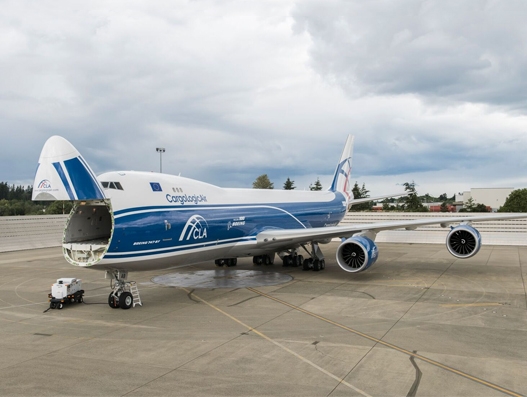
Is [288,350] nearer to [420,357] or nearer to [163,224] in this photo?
[420,357]

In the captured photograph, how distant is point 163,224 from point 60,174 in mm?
3393

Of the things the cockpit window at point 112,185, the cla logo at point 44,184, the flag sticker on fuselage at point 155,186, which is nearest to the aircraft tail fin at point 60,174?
the cla logo at point 44,184

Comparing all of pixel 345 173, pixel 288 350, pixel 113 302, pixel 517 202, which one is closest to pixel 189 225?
pixel 113 302

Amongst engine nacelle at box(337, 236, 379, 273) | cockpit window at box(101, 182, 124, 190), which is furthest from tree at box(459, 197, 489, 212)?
cockpit window at box(101, 182, 124, 190)

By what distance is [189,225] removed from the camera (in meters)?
14.5

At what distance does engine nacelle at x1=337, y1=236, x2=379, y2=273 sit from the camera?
17.2m

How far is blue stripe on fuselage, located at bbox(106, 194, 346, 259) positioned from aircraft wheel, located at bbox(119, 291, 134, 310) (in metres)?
1.60

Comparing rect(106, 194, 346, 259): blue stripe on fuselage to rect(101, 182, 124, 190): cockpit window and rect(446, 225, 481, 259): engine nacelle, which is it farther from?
rect(446, 225, 481, 259): engine nacelle

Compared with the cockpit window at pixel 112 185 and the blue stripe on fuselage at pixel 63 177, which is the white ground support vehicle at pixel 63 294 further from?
the blue stripe on fuselage at pixel 63 177

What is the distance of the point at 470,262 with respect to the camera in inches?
952

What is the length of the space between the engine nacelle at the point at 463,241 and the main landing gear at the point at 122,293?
1348cm

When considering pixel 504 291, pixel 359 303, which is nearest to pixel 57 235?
pixel 359 303

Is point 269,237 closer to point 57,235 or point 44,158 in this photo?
point 44,158

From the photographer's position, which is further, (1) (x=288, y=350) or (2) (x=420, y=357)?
(1) (x=288, y=350)
